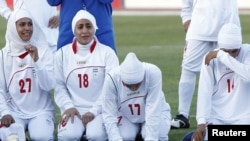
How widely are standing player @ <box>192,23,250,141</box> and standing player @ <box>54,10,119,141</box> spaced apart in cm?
108

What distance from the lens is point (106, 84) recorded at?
11086 millimetres

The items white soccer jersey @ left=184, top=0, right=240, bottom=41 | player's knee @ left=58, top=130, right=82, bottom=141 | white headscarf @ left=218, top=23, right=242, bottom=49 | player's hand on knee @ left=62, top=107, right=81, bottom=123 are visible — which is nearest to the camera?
white headscarf @ left=218, top=23, right=242, bottom=49

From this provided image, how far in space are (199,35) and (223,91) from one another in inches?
58.1

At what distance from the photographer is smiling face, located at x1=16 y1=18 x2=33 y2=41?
11.4 meters

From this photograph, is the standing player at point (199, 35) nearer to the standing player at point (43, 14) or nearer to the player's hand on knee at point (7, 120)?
the standing player at point (43, 14)

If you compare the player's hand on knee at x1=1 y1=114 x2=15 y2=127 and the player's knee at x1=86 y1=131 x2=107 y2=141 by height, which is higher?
the player's hand on knee at x1=1 y1=114 x2=15 y2=127

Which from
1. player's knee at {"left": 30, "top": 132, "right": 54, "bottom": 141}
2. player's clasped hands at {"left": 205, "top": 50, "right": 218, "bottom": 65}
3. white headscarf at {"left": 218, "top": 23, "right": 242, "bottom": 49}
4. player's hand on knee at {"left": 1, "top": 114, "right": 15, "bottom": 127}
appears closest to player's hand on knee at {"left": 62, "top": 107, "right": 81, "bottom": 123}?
player's knee at {"left": 30, "top": 132, "right": 54, "bottom": 141}

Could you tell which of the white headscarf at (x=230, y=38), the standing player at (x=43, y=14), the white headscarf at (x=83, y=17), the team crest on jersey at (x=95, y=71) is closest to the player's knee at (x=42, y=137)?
the team crest on jersey at (x=95, y=71)

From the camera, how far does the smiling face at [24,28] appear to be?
11.4 m

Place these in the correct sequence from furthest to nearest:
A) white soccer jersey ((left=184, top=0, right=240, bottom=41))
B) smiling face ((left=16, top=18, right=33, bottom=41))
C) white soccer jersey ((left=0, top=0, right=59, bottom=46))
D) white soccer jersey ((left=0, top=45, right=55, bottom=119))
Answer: white soccer jersey ((left=0, top=0, right=59, bottom=46))
white soccer jersey ((left=184, top=0, right=240, bottom=41))
white soccer jersey ((left=0, top=45, right=55, bottom=119))
smiling face ((left=16, top=18, right=33, bottom=41))

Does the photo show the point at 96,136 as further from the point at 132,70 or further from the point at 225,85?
A: the point at 225,85

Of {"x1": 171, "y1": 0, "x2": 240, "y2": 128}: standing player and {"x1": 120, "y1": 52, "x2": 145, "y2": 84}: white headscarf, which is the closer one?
{"x1": 120, "y1": 52, "x2": 145, "y2": 84}: white headscarf

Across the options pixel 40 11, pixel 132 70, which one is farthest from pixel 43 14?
pixel 132 70

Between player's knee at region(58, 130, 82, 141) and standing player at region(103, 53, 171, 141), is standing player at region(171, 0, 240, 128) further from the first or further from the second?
player's knee at region(58, 130, 82, 141)
